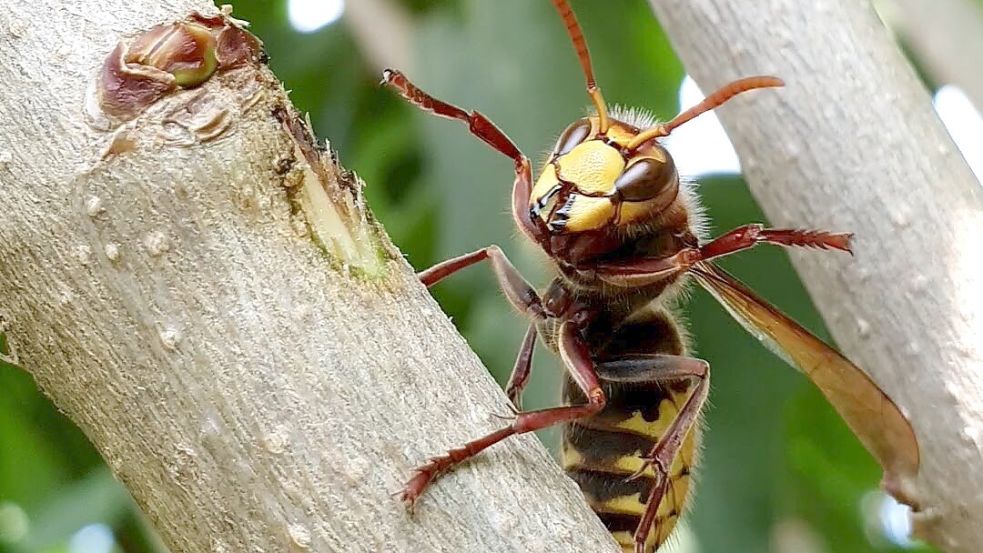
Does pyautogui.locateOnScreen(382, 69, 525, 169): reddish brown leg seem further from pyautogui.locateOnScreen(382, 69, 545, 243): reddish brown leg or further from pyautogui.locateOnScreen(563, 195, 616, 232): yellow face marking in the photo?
pyautogui.locateOnScreen(563, 195, 616, 232): yellow face marking

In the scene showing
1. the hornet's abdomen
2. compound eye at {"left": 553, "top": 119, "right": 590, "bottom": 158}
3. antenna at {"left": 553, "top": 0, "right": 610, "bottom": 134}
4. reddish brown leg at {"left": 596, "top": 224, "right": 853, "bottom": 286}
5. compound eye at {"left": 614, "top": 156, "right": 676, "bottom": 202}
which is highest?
antenna at {"left": 553, "top": 0, "right": 610, "bottom": 134}

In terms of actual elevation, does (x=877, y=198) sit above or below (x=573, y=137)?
below

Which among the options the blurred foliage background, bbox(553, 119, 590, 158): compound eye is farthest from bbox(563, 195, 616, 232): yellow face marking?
the blurred foliage background

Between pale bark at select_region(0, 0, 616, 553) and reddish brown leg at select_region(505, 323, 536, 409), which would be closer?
pale bark at select_region(0, 0, 616, 553)

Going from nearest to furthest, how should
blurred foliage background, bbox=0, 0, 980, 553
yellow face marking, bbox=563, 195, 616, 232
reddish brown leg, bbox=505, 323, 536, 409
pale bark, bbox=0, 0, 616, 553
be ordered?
pale bark, bbox=0, 0, 616, 553 < yellow face marking, bbox=563, 195, 616, 232 < reddish brown leg, bbox=505, 323, 536, 409 < blurred foliage background, bbox=0, 0, 980, 553

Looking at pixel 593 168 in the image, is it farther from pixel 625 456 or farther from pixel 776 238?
pixel 625 456

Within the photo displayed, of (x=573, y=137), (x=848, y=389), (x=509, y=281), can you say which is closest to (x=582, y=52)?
(x=573, y=137)
